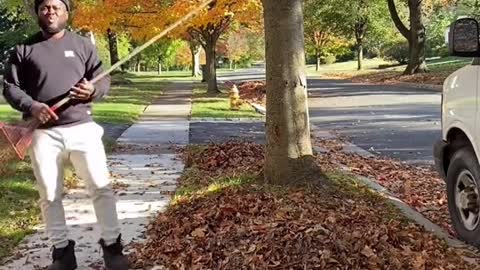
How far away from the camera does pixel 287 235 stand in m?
4.37

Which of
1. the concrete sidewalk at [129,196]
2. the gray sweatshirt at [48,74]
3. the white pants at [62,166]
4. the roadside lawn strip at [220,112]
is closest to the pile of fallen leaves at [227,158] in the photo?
the concrete sidewalk at [129,196]

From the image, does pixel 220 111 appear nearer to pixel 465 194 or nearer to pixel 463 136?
pixel 463 136

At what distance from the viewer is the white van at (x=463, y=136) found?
15.9 ft

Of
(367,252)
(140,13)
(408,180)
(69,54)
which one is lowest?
(408,180)

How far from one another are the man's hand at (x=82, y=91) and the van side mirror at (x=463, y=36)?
99.4 inches

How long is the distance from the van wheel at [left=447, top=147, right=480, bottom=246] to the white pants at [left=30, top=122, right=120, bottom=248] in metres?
2.60

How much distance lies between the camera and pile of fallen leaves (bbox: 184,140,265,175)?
7824 millimetres

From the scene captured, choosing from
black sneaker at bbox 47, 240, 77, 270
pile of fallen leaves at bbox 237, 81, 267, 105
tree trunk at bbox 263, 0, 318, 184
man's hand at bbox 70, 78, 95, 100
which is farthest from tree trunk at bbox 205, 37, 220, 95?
man's hand at bbox 70, 78, 95, 100

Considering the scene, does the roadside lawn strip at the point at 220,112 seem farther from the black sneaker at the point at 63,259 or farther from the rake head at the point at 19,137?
the rake head at the point at 19,137

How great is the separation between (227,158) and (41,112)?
448 centimetres

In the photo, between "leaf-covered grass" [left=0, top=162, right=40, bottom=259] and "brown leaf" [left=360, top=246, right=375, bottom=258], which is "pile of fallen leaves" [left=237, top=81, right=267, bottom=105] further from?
"brown leaf" [left=360, top=246, right=375, bottom=258]

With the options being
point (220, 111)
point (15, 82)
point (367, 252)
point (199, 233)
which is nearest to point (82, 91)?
point (15, 82)

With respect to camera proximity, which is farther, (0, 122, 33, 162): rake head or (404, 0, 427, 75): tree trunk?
(404, 0, 427, 75): tree trunk

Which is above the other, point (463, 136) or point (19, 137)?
point (19, 137)
